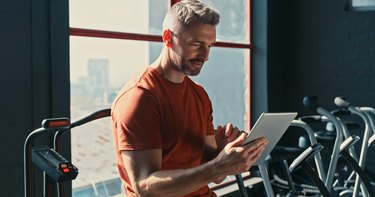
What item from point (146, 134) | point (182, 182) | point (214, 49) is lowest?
point (182, 182)

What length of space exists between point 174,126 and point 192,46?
0.29 meters

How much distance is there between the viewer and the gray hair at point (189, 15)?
6.25 ft

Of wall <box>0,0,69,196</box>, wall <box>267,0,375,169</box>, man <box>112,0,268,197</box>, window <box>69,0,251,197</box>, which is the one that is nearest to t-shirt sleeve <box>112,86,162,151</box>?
man <box>112,0,268,197</box>

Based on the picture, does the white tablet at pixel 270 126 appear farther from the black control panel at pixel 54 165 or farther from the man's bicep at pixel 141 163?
the black control panel at pixel 54 165

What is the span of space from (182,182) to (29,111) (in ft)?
3.65

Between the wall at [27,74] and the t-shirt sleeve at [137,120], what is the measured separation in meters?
0.81

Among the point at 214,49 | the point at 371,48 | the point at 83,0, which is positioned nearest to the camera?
the point at 83,0

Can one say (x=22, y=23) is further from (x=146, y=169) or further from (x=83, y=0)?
(x=146, y=169)

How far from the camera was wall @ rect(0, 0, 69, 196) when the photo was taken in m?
2.45

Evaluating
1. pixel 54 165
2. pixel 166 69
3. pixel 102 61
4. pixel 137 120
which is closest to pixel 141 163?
pixel 137 120

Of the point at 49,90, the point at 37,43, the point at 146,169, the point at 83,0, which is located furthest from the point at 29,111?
the point at 146,169

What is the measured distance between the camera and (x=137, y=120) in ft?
5.95

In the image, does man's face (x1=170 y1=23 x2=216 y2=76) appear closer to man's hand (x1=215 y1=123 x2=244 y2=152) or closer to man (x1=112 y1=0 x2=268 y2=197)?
man (x1=112 y1=0 x2=268 y2=197)

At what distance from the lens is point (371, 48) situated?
5023mm
